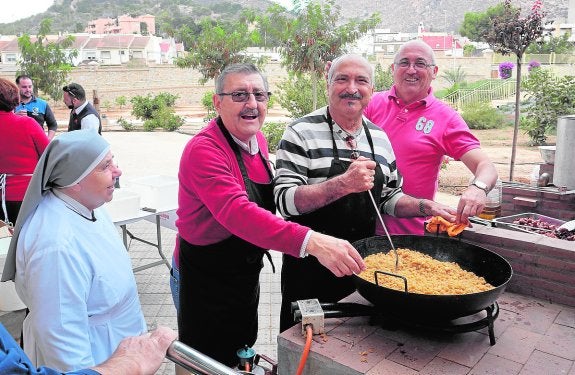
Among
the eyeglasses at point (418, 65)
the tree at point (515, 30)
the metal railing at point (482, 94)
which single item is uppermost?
the tree at point (515, 30)

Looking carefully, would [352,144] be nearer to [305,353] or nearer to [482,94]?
[305,353]

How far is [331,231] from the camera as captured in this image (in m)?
2.33

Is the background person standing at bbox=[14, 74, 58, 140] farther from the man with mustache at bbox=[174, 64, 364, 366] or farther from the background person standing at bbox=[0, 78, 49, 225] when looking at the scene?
the man with mustache at bbox=[174, 64, 364, 366]

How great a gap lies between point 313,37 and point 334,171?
13311 millimetres

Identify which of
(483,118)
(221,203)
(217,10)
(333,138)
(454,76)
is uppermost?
(217,10)

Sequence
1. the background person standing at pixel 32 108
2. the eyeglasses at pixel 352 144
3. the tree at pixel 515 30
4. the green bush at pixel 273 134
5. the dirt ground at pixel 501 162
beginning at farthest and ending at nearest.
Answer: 1. the green bush at pixel 273 134
2. the dirt ground at pixel 501 162
3. the background person standing at pixel 32 108
4. the tree at pixel 515 30
5. the eyeglasses at pixel 352 144

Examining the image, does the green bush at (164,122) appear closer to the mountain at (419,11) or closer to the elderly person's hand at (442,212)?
the elderly person's hand at (442,212)

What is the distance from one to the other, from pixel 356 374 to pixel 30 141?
371 centimetres

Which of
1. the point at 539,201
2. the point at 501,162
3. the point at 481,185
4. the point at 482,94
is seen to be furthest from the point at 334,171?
the point at 482,94

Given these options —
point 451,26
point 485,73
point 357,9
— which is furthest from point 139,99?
point 357,9

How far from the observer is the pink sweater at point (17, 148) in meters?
4.15

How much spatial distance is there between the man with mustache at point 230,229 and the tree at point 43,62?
27.0 m

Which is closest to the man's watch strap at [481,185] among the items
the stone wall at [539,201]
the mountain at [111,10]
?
the stone wall at [539,201]

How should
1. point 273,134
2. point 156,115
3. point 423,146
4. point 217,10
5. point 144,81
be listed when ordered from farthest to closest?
point 217,10, point 144,81, point 156,115, point 273,134, point 423,146
